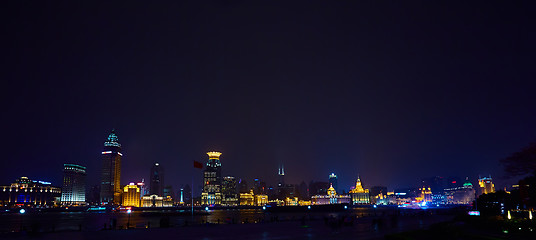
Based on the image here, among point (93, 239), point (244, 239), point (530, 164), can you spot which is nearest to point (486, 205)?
point (530, 164)

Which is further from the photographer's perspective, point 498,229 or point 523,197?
point 523,197

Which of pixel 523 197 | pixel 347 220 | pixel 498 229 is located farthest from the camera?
pixel 347 220

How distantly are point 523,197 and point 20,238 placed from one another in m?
49.8

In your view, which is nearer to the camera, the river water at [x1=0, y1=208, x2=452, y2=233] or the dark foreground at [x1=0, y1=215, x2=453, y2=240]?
the dark foreground at [x1=0, y1=215, x2=453, y2=240]

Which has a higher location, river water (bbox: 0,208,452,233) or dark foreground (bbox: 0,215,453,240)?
dark foreground (bbox: 0,215,453,240)

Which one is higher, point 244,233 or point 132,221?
point 244,233

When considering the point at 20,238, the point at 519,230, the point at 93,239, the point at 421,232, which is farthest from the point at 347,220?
the point at 20,238

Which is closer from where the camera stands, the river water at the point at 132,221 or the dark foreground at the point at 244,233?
the dark foreground at the point at 244,233

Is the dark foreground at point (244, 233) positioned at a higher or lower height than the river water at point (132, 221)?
higher

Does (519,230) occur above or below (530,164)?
below

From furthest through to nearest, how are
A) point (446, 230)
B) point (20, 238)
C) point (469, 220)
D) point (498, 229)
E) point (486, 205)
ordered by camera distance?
point (486, 205) < point (469, 220) < point (498, 229) < point (20, 238) < point (446, 230)

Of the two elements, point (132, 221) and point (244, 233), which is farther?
point (132, 221)

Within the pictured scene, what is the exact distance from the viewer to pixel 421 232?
113 ft

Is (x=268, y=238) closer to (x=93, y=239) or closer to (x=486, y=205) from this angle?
(x=93, y=239)
